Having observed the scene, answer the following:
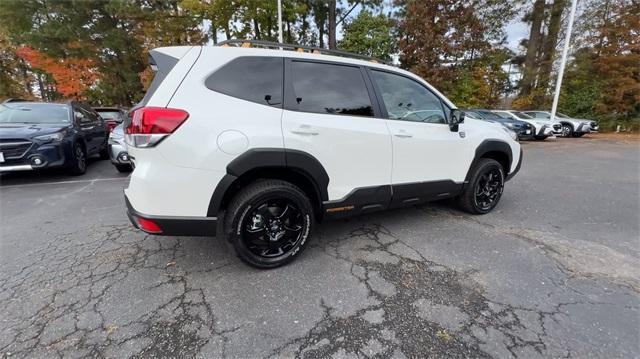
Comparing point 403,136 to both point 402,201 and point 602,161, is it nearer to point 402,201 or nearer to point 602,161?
point 402,201

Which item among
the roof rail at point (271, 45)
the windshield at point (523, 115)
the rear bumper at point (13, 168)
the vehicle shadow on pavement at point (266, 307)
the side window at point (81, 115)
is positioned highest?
the roof rail at point (271, 45)

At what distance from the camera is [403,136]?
293 centimetres

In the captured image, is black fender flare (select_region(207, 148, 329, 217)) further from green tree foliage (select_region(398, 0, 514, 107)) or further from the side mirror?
green tree foliage (select_region(398, 0, 514, 107))

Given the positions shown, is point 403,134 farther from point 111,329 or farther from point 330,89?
point 111,329

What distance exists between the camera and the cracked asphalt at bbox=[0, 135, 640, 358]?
181cm

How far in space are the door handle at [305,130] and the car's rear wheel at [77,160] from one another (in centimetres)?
570

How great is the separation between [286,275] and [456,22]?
16346 mm

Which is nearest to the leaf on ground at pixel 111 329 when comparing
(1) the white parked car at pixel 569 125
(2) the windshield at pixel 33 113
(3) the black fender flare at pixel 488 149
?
(3) the black fender flare at pixel 488 149

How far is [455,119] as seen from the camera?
3285 millimetres

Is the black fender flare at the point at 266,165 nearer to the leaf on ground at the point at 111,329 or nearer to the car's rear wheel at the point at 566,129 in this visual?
the leaf on ground at the point at 111,329

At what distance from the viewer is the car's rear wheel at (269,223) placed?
236cm

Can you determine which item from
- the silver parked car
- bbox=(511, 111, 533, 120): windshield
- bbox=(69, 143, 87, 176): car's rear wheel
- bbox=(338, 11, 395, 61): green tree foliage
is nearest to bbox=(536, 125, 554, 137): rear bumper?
bbox=(511, 111, 533, 120): windshield

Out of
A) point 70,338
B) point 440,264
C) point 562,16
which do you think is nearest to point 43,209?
point 70,338

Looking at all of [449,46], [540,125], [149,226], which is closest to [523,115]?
[540,125]
